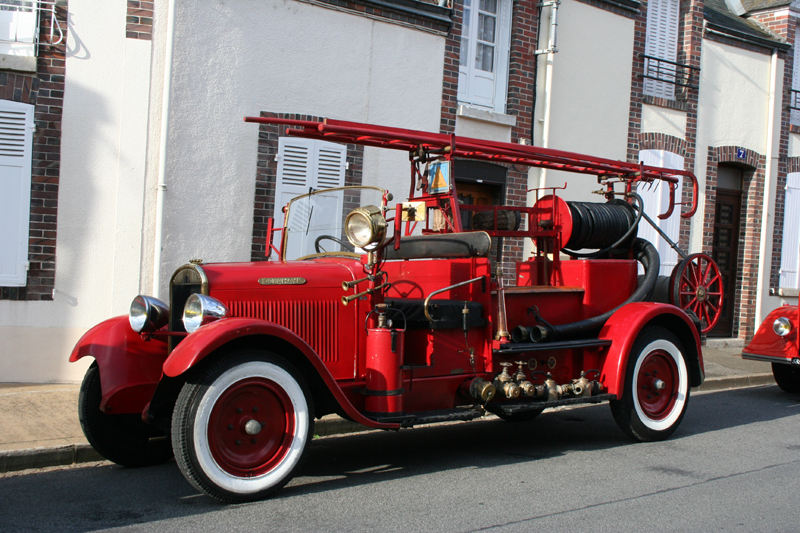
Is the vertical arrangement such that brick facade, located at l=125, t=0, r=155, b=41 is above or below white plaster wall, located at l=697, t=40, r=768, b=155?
below

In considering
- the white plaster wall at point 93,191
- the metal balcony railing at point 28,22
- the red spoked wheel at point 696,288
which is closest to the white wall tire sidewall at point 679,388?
the red spoked wheel at point 696,288

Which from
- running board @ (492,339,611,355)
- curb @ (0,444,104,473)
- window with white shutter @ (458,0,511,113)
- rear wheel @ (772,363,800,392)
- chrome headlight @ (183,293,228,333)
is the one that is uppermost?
window with white shutter @ (458,0,511,113)

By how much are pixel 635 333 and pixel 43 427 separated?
464cm

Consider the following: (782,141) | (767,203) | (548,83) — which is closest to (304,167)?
(548,83)

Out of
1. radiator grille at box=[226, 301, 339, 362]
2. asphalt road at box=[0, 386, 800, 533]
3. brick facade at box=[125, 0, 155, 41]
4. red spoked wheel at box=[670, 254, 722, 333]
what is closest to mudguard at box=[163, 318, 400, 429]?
radiator grille at box=[226, 301, 339, 362]

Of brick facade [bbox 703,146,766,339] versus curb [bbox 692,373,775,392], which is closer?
curb [bbox 692,373,775,392]

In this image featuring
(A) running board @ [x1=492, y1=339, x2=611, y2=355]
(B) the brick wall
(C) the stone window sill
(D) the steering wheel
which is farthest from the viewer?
(B) the brick wall

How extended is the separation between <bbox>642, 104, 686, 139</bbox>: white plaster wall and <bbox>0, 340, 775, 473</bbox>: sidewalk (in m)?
7.63

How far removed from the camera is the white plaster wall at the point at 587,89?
10828 millimetres

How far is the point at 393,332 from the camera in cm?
488

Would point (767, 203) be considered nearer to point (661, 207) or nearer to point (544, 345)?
point (661, 207)

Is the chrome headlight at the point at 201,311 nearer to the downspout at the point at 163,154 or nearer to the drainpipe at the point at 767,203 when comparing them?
the downspout at the point at 163,154

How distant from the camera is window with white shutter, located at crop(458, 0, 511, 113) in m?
10.3

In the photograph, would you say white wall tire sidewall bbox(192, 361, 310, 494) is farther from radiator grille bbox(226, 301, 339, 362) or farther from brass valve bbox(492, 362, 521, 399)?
brass valve bbox(492, 362, 521, 399)
